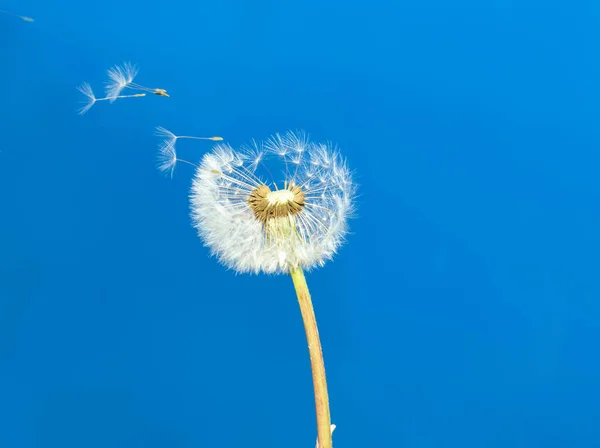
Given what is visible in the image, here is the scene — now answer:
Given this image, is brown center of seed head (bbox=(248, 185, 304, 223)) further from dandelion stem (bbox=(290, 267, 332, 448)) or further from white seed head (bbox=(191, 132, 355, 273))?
dandelion stem (bbox=(290, 267, 332, 448))

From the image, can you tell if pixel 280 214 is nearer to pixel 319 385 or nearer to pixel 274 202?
pixel 274 202

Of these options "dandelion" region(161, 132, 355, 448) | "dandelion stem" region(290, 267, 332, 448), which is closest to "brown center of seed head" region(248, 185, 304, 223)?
"dandelion" region(161, 132, 355, 448)

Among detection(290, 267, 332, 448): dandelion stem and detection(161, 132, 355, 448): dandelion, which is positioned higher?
detection(161, 132, 355, 448): dandelion

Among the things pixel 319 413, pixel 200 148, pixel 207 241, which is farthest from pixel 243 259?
pixel 200 148

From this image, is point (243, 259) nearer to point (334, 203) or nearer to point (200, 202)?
point (200, 202)

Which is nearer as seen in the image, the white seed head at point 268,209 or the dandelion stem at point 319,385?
the dandelion stem at point 319,385

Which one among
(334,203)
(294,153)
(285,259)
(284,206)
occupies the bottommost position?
(285,259)

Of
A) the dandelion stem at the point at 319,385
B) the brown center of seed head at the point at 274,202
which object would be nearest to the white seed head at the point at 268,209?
the brown center of seed head at the point at 274,202

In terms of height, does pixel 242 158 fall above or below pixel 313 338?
above

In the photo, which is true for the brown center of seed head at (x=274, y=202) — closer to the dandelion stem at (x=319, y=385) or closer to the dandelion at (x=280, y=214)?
the dandelion at (x=280, y=214)
